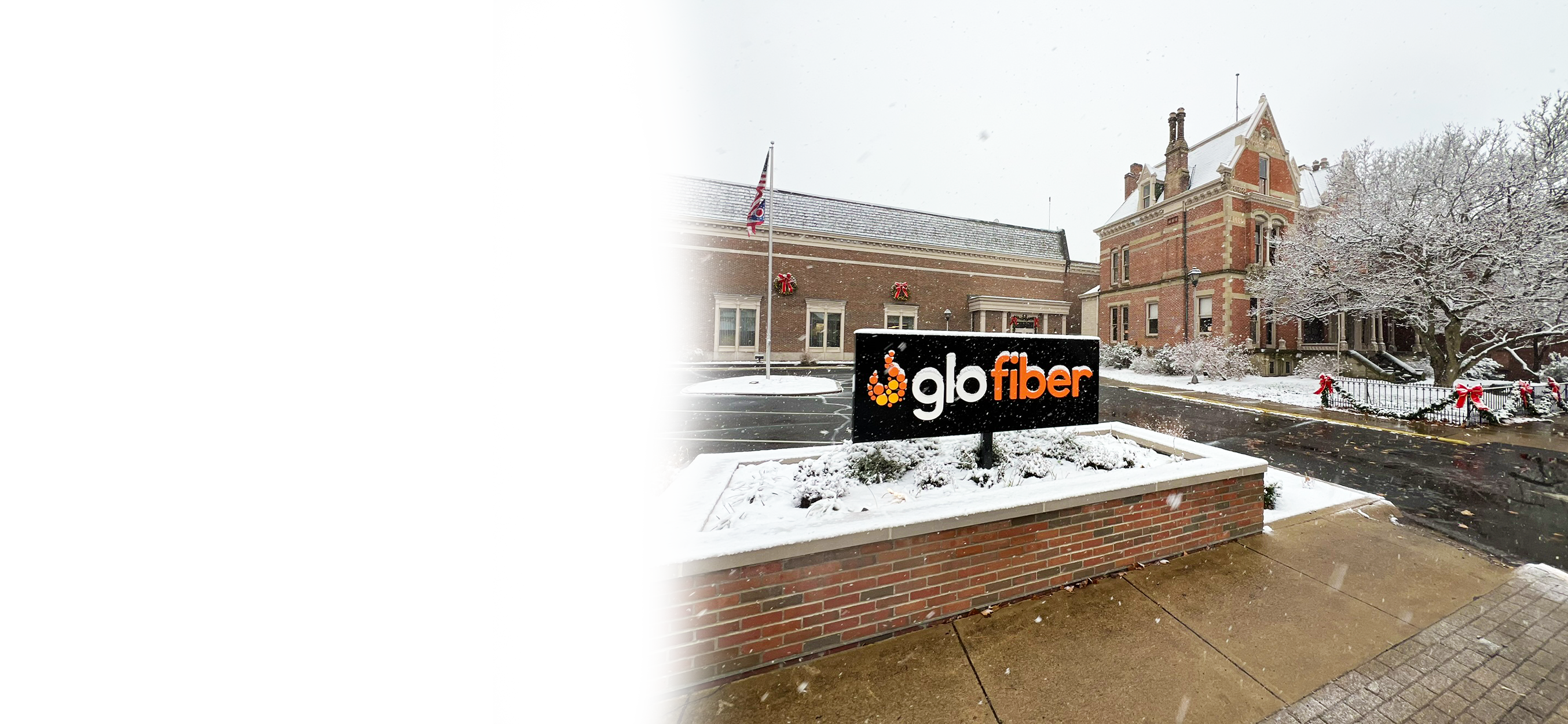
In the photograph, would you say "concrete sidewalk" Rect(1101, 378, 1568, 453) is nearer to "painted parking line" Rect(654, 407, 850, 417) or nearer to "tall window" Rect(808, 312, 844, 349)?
"painted parking line" Rect(654, 407, 850, 417)

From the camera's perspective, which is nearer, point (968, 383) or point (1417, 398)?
point (968, 383)

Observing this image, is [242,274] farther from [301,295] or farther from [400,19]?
[400,19]

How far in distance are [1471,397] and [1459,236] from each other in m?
7.01

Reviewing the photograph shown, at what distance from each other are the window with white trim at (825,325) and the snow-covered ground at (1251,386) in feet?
40.0

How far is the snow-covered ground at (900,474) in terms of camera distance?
2678 mm

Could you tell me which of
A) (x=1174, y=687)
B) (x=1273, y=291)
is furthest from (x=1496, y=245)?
(x=1174, y=687)

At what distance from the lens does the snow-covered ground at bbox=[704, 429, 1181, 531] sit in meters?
2.68

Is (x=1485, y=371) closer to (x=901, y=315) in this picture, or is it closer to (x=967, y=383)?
(x=901, y=315)

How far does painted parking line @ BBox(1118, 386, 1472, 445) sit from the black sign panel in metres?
8.51

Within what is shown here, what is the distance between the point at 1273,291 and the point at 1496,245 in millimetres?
5341

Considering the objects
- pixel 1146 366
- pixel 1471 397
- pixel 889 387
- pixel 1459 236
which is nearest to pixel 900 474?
pixel 889 387

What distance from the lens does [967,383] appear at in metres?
3.22

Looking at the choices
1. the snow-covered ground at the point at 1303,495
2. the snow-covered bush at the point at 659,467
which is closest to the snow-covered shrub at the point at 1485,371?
the snow-covered ground at the point at 1303,495

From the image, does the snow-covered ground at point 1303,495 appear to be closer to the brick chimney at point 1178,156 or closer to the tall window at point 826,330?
the tall window at point 826,330
